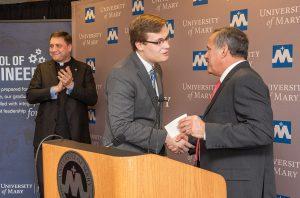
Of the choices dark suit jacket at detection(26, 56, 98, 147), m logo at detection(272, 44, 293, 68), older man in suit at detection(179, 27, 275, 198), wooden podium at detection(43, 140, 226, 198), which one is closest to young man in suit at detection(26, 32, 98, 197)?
dark suit jacket at detection(26, 56, 98, 147)

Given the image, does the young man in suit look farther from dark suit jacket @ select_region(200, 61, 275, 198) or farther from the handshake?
dark suit jacket @ select_region(200, 61, 275, 198)

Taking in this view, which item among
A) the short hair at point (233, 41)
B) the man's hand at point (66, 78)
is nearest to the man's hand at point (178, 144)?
the short hair at point (233, 41)

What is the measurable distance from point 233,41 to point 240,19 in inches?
39.8

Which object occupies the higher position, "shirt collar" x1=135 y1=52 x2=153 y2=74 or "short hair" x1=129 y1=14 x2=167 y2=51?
"short hair" x1=129 y1=14 x2=167 y2=51

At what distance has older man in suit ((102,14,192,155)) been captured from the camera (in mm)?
2299

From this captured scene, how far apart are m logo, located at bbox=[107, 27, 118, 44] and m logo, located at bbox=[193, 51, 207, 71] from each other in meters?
1.08

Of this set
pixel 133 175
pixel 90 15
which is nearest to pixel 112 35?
pixel 90 15

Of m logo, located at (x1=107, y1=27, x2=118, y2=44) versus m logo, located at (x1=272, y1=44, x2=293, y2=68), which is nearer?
m logo, located at (x1=272, y1=44, x2=293, y2=68)

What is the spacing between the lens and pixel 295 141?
2.89m

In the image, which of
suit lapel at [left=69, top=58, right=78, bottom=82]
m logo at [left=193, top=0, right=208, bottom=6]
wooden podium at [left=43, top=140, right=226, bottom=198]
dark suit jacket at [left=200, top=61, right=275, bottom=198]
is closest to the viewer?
wooden podium at [left=43, top=140, right=226, bottom=198]

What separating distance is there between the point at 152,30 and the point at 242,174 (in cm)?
90

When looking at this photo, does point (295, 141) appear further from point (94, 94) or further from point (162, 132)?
point (94, 94)

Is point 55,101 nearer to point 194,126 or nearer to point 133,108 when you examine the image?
point 133,108

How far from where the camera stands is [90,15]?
15.5ft
